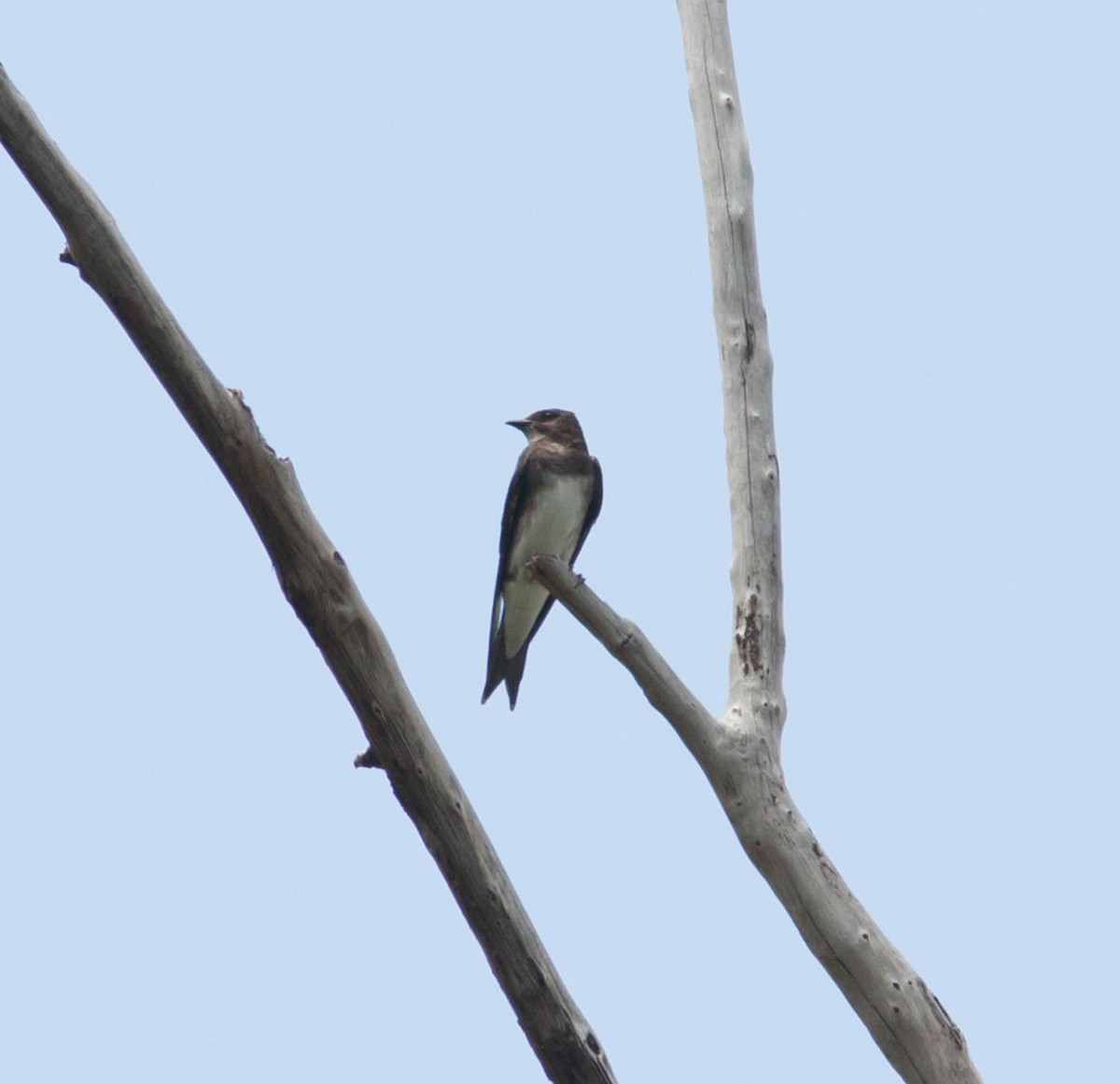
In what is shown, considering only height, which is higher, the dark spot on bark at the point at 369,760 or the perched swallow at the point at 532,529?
the perched swallow at the point at 532,529

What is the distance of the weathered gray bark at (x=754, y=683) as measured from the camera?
5027mm

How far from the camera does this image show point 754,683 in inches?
218

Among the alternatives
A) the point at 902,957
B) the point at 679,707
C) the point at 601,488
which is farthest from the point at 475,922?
the point at 601,488

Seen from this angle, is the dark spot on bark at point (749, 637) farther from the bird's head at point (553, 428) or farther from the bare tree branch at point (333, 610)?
the bird's head at point (553, 428)

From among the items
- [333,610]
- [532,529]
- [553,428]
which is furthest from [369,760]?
[553,428]

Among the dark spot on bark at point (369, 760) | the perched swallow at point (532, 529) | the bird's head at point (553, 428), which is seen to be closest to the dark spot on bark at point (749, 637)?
the dark spot on bark at point (369, 760)

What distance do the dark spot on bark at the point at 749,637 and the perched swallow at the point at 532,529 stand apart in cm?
317

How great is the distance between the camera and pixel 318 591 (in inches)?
181

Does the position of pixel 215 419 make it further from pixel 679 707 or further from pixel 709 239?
pixel 709 239

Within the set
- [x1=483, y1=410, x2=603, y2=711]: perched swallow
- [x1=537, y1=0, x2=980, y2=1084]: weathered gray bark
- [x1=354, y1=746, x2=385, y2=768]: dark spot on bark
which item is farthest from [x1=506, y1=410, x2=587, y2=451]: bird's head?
[x1=354, y1=746, x2=385, y2=768]: dark spot on bark

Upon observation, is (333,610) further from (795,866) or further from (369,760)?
(795,866)

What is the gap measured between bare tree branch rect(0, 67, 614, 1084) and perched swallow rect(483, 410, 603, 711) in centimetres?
400

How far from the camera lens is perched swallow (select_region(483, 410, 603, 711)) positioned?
8.80 m

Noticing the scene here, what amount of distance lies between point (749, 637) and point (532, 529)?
3.39 m
